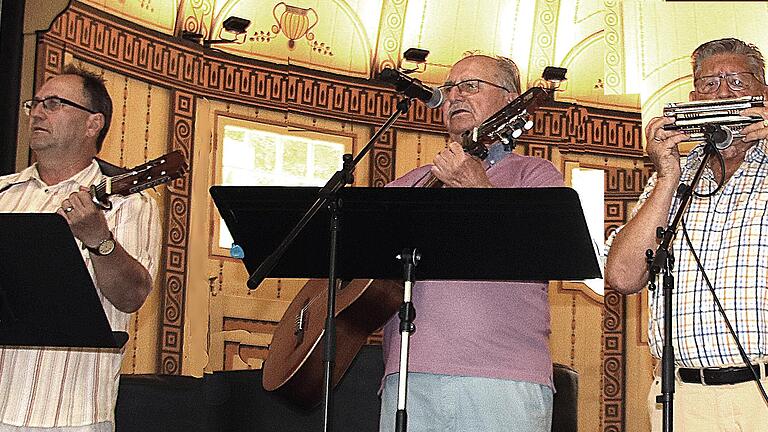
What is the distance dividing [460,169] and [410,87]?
25cm

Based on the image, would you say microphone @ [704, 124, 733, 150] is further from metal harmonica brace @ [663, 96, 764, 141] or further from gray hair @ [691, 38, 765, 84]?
gray hair @ [691, 38, 765, 84]

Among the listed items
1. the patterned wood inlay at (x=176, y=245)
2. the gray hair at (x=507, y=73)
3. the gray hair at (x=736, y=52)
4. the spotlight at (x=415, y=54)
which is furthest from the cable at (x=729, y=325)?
the spotlight at (x=415, y=54)

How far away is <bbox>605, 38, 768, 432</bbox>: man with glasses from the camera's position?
308 cm

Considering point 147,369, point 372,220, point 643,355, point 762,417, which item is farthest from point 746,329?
point 643,355

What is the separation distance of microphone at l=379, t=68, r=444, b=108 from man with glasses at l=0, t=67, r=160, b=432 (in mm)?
919

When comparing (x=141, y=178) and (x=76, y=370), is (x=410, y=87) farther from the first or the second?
(x=76, y=370)

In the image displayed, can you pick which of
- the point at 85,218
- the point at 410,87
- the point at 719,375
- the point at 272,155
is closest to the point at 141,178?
the point at 85,218

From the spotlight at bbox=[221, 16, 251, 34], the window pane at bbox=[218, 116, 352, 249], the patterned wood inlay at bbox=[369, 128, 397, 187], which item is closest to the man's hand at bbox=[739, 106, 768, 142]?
the window pane at bbox=[218, 116, 352, 249]

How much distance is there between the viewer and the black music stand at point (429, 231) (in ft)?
8.54

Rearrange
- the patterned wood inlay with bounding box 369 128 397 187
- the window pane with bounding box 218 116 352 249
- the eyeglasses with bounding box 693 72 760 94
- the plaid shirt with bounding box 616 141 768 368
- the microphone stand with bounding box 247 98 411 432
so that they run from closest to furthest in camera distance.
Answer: the microphone stand with bounding box 247 98 411 432
the plaid shirt with bounding box 616 141 768 368
the eyeglasses with bounding box 693 72 760 94
the window pane with bounding box 218 116 352 249
the patterned wood inlay with bounding box 369 128 397 187

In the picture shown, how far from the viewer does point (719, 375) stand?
3117 mm

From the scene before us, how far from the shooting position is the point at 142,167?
326 cm

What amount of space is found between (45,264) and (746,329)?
1859mm

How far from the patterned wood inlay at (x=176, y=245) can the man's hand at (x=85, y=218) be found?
4.43 m
